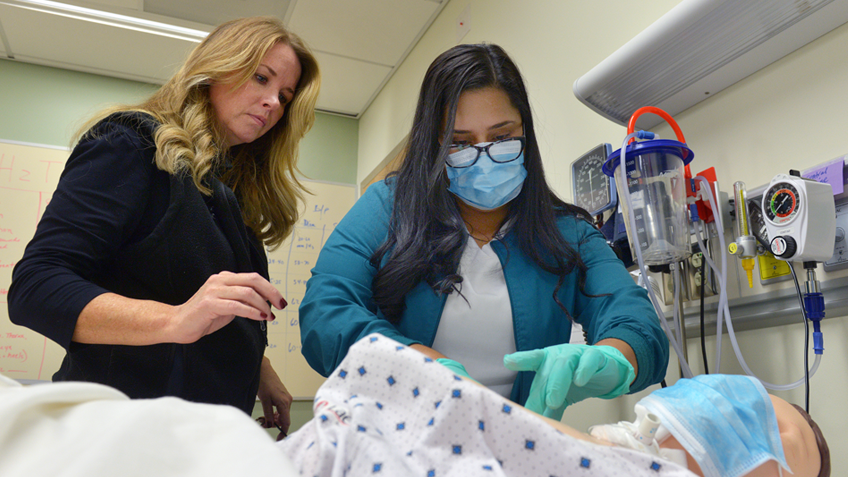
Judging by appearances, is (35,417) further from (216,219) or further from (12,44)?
(12,44)

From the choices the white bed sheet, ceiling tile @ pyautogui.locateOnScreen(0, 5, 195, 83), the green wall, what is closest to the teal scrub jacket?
the white bed sheet

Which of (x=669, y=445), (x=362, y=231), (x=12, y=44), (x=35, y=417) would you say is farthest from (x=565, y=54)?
(x=12, y=44)

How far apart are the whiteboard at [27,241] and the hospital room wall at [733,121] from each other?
1617 mm

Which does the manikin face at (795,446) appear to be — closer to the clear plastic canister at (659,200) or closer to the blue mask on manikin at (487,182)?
the clear plastic canister at (659,200)

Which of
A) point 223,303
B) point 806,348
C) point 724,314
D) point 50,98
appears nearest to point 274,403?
point 223,303

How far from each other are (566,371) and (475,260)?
16.3 inches

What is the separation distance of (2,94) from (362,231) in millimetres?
2977

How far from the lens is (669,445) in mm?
679

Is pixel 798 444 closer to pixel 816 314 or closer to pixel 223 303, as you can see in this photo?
pixel 816 314

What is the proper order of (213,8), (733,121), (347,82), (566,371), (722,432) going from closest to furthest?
(722,432) → (566,371) → (733,121) → (213,8) → (347,82)

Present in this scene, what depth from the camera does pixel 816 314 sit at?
103 centimetres

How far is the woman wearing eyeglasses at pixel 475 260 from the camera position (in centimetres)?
102

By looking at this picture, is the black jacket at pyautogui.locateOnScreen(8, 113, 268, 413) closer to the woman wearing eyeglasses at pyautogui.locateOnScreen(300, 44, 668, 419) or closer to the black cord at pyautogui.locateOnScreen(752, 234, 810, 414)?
the woman wearing eyeglasses at pyautogui.locateOnScreen(300, 44, 668, 419)

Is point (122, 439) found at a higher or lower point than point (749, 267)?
lower
